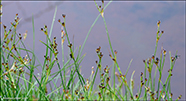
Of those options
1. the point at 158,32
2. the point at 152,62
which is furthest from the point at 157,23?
the point at 152,62

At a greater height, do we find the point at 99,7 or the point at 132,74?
the point at 99,7

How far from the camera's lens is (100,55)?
1.79 meters

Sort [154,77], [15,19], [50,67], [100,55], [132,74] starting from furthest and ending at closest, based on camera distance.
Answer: [132,74]
[154,77]
[15,19]
[50,67]
[100,55]

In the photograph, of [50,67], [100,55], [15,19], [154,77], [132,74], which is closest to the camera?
[100,55]

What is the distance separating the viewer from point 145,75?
232 cm

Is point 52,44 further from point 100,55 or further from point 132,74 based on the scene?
point 132,74

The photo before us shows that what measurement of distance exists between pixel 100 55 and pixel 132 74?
1211 mm

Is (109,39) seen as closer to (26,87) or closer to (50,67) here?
(50,67)

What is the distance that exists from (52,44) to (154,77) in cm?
124

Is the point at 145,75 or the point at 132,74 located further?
the point at 132,74

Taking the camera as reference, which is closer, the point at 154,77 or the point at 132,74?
the point at 154,77

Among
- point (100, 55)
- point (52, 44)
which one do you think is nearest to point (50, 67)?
point (52, 44)

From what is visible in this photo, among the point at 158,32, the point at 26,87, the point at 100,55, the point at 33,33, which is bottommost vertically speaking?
the point at 26,87

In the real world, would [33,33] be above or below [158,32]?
above
